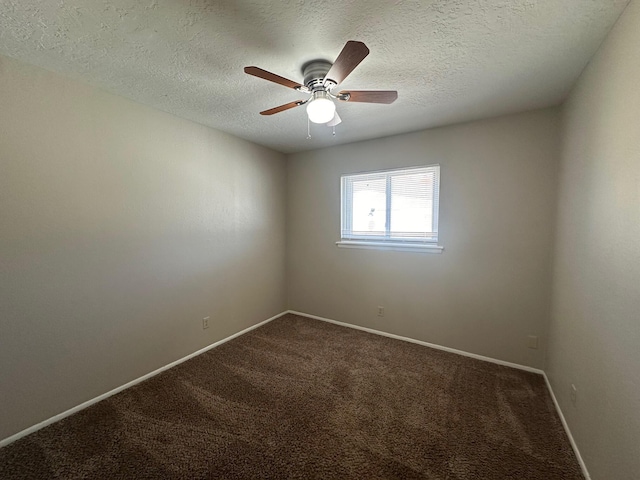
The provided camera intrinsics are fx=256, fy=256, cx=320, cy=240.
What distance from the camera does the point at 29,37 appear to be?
4.62 feet

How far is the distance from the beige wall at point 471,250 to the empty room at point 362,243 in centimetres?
2

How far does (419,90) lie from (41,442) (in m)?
3.54

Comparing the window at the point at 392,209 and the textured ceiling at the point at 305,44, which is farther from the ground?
the textured ceiling at the point at 305,44

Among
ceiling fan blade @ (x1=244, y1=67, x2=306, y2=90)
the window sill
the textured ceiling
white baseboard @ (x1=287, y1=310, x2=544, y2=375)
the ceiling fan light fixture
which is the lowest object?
white baseboard @ (x1=287, y1=310, x2=544, y2=375)

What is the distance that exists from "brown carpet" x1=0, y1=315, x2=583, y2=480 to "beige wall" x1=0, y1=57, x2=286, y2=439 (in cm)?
34

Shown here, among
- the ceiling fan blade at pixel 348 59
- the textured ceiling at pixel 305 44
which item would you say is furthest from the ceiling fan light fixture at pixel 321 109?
the textured ceiling at pixel 305 44

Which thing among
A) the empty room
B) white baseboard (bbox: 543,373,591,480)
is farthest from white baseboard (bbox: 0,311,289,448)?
white baseboard (bbox: 543,373,591,480)

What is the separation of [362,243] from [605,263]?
2.17 m

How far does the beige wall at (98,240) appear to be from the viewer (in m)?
1.64

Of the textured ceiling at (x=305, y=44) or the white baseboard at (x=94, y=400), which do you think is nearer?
the textured ceiling at (x=305, y=44)

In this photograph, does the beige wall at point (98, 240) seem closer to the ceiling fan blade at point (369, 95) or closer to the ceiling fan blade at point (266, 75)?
the ceiling fan blade at point (266, 75)

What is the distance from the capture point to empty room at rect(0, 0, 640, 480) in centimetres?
130

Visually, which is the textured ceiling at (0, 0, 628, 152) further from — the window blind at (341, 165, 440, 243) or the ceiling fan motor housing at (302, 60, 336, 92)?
→ the window blind at (341, 165, 440, 243)

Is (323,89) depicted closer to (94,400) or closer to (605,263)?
(605,263)
